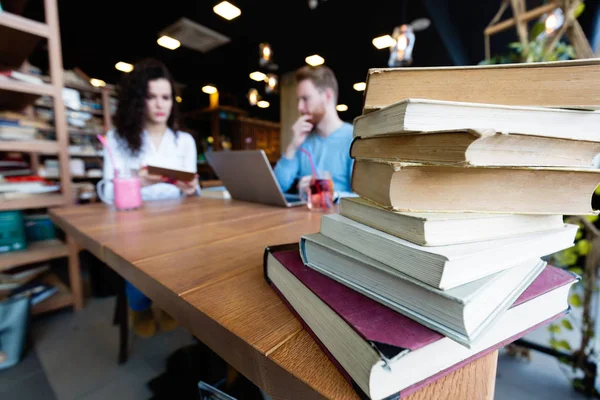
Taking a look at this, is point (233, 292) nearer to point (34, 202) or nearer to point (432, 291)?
point (432, 291)

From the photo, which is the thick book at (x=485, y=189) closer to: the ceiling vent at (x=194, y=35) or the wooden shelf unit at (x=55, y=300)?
the wooden shelf unit at (x=55, y=300)

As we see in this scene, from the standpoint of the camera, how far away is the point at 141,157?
1771mm

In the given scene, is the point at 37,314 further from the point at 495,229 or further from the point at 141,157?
the point at 495,229

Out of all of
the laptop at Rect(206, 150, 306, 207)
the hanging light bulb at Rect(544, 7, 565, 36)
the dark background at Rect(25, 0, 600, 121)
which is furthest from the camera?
the dark background at Rect(25, 0, 600, 121)

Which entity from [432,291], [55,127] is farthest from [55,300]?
[432,291]

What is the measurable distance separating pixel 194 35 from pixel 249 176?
3880mm

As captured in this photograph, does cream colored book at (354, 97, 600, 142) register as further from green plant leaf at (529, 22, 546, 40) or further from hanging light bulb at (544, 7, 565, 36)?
hanging light bulb at (544, 7, 565, 36)

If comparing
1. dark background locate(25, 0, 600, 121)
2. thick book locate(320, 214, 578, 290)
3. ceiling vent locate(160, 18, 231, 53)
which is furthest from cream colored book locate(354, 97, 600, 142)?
ceiling vent locate(160, 18, 231, 53)

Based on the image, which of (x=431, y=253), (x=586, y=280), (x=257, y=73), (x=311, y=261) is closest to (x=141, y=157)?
(x=311, y=261)

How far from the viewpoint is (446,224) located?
0.27m

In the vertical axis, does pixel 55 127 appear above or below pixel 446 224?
above

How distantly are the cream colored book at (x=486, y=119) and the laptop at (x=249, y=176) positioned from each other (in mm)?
689

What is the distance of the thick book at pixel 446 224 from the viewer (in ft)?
0.86

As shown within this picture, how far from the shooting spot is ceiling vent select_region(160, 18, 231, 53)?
12.2ft
